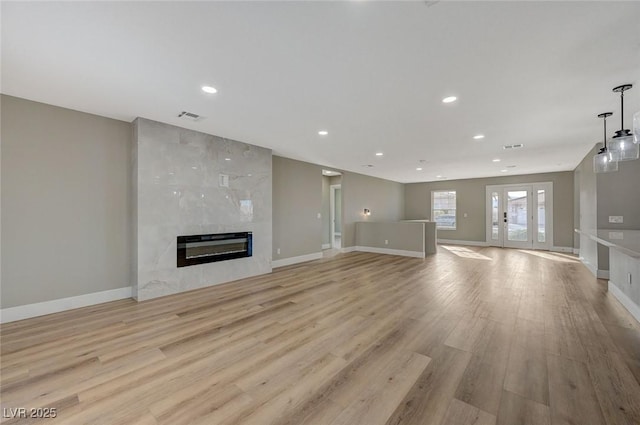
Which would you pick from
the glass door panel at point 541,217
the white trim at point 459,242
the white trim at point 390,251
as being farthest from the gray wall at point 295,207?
the glass door panel at point 541,217

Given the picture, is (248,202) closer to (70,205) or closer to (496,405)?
(70,205)

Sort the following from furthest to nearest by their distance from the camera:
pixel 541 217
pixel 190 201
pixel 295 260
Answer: pixel 541 217 < pixel 295 260 < pixel 190 201

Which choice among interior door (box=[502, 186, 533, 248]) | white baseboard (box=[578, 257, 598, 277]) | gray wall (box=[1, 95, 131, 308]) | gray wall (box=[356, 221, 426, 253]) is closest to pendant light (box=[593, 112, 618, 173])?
white baseboard (box=[578, 257, 598, 277])

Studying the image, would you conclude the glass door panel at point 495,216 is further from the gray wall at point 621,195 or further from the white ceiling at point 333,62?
the white ceiling at point 333,62

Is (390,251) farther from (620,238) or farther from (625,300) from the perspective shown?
(625,300)

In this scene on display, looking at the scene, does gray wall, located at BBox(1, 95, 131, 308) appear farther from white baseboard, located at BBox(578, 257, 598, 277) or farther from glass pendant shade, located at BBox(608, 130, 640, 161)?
white baseboard, located at BBox(578, 257, 598, 277)

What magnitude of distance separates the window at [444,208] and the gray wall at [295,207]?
6.02 meters

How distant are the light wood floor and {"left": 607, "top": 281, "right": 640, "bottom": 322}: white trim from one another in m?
0.10

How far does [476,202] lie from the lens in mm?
10047

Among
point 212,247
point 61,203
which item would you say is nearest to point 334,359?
point 212,247

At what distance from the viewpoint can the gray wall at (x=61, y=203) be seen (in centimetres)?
313

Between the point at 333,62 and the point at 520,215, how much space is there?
32.6 ft

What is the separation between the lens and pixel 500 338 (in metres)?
2.70

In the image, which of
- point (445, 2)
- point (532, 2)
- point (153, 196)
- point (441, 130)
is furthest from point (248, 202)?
point (532, 2)
